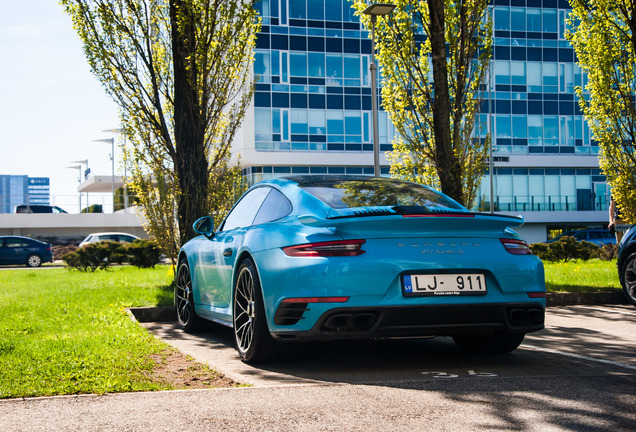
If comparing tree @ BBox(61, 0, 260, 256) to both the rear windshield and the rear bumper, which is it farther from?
the rear bumper

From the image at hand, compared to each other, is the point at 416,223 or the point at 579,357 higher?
the point at 416,223

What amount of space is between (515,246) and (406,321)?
1.02 m

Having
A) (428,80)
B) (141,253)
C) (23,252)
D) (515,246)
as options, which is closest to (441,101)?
(428,80)

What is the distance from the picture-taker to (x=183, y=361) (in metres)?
5.90

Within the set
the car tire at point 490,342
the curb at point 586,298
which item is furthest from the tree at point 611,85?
the car tire at point 490,342

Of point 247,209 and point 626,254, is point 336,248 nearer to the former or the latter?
point 247,209

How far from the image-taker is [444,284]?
5234mm

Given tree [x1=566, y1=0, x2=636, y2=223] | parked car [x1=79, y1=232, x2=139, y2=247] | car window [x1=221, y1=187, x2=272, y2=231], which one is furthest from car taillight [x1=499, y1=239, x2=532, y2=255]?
parked car [x1=79, y1=232, x2=139, y2=247]

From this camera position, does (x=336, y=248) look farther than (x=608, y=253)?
No

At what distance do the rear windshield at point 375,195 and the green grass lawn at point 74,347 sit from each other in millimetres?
1803

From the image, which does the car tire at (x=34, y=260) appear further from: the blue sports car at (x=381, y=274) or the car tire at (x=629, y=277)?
the blue sports car at (x=381, y=274)

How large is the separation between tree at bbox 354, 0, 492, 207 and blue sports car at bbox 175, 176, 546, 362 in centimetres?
860

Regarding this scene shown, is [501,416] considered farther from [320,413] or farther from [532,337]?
[532,337]

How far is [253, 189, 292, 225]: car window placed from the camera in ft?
19.6
